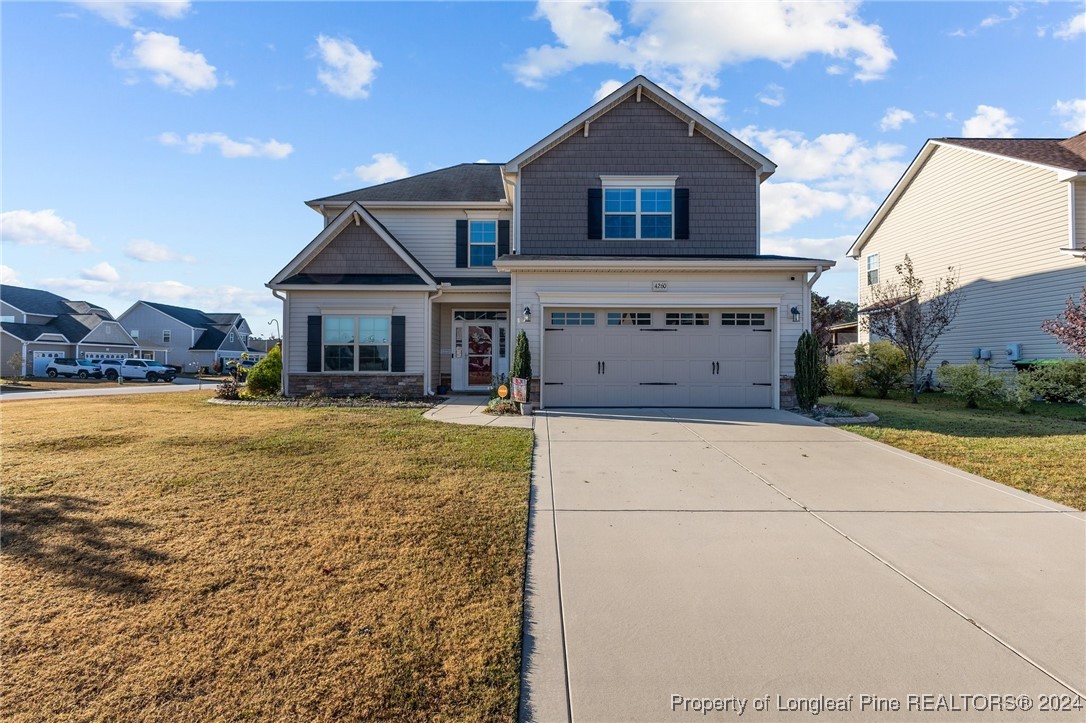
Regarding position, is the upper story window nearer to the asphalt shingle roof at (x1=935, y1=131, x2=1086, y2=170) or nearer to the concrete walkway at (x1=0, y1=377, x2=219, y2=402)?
the concrete walkway at (x1=0, y1=377, x2=219, y2=402)

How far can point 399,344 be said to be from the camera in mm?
14352

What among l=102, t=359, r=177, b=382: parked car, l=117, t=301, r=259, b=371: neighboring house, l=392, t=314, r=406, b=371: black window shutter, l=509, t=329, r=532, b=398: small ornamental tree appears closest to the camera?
l=509, t=329, r=532, b=398: small ornamental tree

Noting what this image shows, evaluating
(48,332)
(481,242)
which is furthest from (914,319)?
(48,332)

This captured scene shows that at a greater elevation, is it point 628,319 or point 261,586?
point 628,319

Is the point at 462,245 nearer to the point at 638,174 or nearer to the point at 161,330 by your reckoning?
the point at 638,174

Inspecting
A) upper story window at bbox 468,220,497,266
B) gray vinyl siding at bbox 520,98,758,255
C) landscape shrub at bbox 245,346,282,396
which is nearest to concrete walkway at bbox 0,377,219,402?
landscape shrub at bbox 245,346,282,396

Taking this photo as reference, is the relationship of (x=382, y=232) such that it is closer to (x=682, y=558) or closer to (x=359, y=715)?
(x=682, y=558)

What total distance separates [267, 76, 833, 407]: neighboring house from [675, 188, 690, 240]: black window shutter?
0.13 feet

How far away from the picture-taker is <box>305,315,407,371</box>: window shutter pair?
14.3m

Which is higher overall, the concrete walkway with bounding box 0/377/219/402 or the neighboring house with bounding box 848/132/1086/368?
the neighboring house with bounding box 848/132/1086/368

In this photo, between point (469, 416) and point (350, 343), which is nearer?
point (469, 416)

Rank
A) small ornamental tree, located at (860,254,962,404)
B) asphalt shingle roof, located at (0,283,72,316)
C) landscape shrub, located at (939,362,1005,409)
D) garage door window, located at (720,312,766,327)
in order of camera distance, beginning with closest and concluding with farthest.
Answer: garage door window, located at (720,312,766,327) → landscape shrub, located at (939,362,1005,409) → small ornamental tree, located at (860,254,962,404) → asphalt shingle roof, located at (0,283,72,316)

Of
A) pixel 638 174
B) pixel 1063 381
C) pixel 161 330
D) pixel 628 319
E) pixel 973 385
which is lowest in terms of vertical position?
pixel 973 385

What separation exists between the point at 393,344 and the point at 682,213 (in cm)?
868
